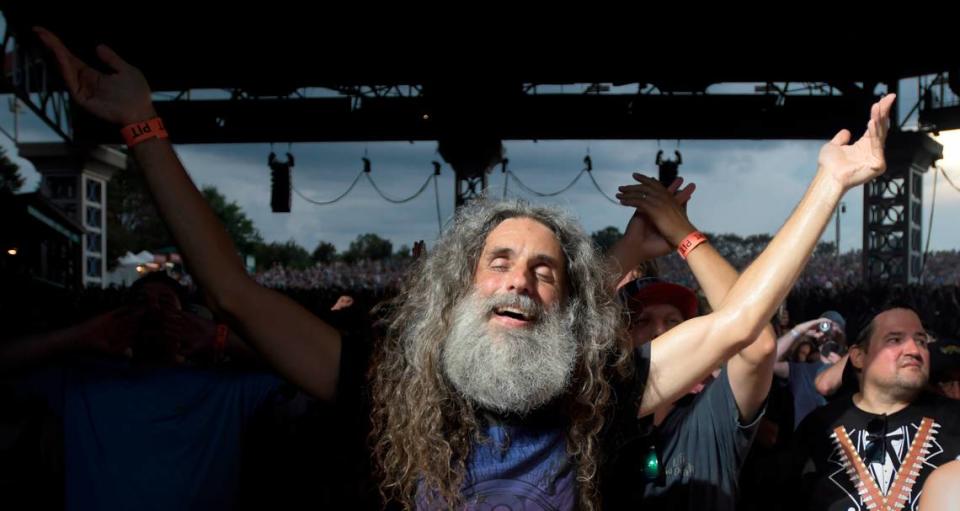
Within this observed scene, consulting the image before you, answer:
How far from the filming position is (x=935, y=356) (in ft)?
11.1

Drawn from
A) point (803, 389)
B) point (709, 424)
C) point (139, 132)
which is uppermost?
point (139, 132)

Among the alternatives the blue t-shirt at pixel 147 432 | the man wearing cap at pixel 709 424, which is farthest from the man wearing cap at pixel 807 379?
the blue t-shirt at pixel 147 432

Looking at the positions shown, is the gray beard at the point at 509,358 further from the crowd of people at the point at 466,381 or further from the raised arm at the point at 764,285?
the raised arm at the point at 764,285

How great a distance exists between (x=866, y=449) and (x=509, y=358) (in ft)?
4.91

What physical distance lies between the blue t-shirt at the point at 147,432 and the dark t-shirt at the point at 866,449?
175cm

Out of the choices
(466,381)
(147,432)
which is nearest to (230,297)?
(466,381)

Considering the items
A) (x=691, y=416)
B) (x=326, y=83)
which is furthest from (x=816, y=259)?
(x=691, y=416)

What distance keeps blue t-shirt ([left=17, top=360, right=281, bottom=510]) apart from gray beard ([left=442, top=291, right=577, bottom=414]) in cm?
84

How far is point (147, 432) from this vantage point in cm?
214

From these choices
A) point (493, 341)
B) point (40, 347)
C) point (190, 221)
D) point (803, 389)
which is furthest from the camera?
point (803, 389)

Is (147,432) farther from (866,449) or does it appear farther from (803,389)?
(803,389)

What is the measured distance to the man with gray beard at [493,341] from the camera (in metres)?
1.57

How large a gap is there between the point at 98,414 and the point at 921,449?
241 cm

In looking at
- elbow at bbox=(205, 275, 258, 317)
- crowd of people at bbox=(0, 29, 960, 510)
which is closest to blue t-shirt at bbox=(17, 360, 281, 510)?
crowd of people at bbox=(0, 29, 960, 510)
